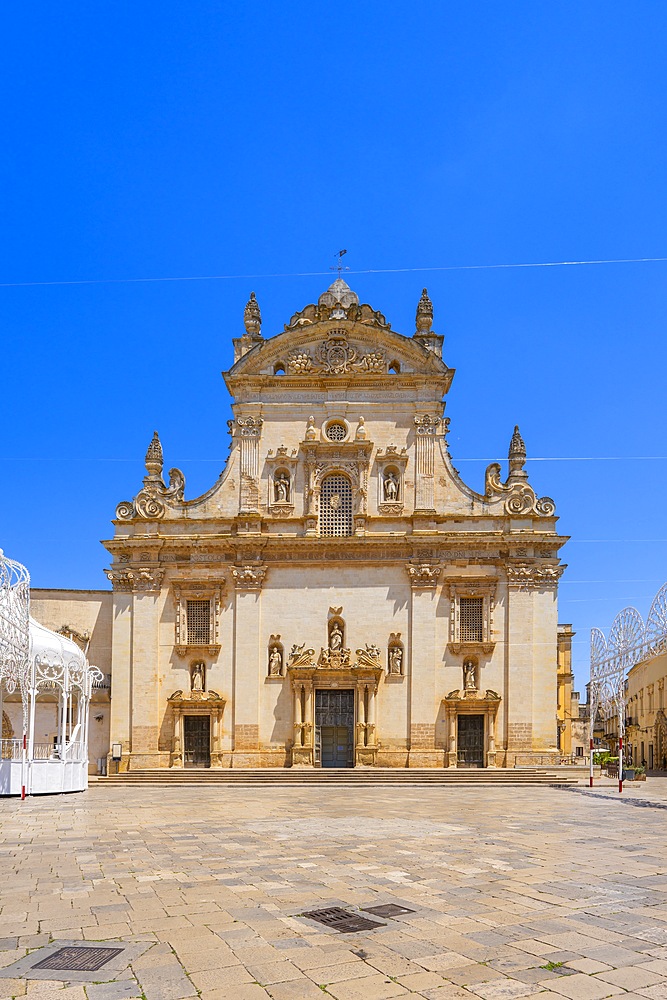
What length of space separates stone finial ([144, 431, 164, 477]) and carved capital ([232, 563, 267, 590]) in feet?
18.6

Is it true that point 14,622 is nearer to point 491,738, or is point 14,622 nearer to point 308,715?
point 308,715

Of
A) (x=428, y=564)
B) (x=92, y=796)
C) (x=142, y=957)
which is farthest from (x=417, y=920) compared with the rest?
(x=428, y=564)

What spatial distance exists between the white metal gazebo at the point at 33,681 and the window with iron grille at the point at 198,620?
675 centimetres

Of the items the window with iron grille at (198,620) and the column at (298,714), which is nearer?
the column at (298,714)

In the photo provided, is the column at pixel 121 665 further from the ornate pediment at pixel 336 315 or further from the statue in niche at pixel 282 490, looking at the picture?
the ornate pediment at pixel 336 315

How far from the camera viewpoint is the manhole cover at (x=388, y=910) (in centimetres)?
1036

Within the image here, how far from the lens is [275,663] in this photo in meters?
38.7

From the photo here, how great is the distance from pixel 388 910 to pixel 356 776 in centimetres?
2653

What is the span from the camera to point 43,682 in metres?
29.0

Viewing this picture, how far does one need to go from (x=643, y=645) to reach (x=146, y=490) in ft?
69.6

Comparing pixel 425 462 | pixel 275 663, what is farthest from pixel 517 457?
pixel 275 663

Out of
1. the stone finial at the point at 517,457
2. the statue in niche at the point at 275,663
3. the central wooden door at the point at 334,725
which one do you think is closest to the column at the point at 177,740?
the statue in niche at the point at 275,663

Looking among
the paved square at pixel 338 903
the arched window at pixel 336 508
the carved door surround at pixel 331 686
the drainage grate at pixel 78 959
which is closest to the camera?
the paved square at pixel 338 903

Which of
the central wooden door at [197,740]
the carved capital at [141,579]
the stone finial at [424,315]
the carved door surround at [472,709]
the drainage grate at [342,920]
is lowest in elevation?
the central wooden door at [197,740]
